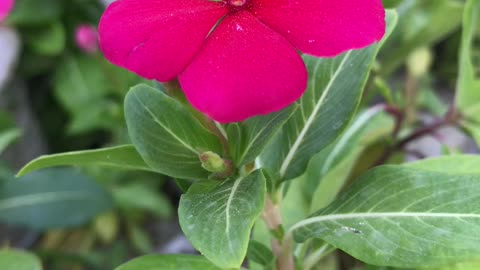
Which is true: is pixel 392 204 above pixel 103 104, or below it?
above

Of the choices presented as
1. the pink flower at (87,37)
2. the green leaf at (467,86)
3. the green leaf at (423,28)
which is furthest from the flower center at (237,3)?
the pink flower at (87,37)

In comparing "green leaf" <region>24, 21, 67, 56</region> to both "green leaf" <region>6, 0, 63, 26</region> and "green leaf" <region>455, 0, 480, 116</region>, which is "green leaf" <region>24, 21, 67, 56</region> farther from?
"green leaf" <region>455, 0, 480, 116</region>

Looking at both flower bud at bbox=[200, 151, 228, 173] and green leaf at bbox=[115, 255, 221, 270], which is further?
green leaf at bbox=[115, 255, 221, 270]

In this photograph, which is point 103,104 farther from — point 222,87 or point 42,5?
point 222,87

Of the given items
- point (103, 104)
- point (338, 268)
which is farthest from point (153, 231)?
point (338, 268)

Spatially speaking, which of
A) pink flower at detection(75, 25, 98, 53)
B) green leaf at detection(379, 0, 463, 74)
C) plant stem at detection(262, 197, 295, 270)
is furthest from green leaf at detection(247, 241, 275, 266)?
pink flower at detection(75, 25, 98, 53)

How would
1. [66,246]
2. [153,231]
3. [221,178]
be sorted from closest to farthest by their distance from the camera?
[221,178]
[66,246]
[153,231]
